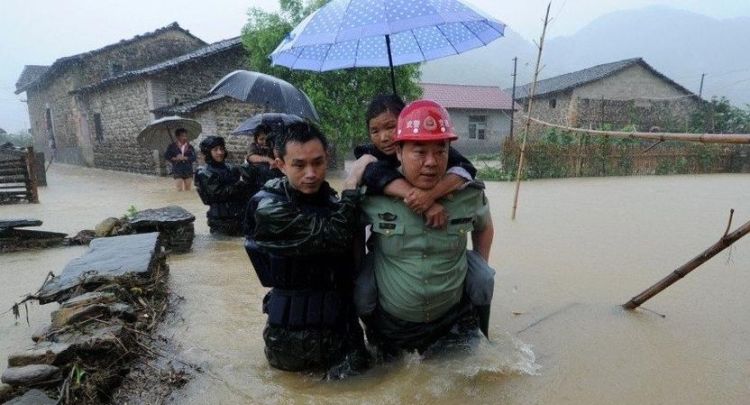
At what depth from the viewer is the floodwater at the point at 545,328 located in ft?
7.64

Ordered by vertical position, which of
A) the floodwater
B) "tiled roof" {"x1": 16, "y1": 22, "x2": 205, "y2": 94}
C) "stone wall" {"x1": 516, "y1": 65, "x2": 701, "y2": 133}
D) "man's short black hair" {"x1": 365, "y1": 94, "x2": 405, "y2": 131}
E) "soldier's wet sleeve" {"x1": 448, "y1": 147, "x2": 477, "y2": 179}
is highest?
"tiled roof" {"x1": 16, "y1": 22, "x2": 205, "y2": 94}

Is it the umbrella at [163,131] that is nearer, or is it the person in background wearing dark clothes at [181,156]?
the umbrella at [163,131]

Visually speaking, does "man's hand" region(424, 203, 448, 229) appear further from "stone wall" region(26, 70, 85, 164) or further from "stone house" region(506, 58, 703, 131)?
"stone house" region(506, 58, 703, 131)

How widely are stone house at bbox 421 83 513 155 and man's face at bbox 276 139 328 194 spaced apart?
25.8 metres

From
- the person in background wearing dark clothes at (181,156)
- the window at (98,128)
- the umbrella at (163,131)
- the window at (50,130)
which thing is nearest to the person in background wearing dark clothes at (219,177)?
the umbrella at (163,131)

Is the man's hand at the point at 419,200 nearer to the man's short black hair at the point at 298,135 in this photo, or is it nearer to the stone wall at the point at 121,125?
the man's short black hair at the point at 298,135

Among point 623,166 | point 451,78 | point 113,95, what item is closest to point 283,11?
point 113,95

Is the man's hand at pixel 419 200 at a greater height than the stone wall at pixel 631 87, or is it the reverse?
the stone wall at pixel 631 87

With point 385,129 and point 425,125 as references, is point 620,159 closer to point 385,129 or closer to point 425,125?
point 385,129

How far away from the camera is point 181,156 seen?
10289 mm

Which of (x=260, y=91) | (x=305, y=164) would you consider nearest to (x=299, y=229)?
(x=305, y=164)

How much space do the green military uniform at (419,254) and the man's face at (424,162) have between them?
14 cm

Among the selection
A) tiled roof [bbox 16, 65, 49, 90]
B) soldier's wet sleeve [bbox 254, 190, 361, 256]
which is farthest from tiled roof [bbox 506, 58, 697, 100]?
tiled roof [bbox 16, 65, 49, 90]

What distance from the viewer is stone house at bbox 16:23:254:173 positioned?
52.6ft
